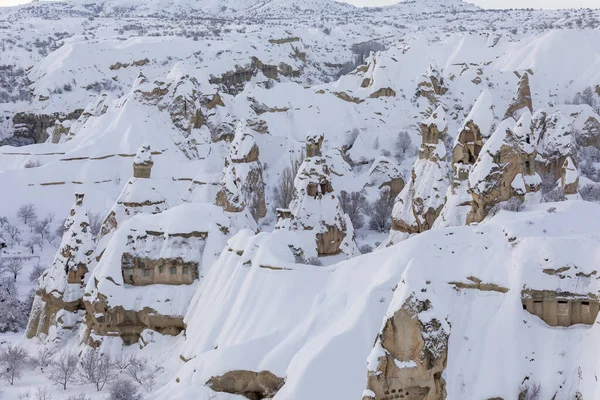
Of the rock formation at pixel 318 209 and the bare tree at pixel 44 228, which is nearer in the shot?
the rock formation at pixel 318 209

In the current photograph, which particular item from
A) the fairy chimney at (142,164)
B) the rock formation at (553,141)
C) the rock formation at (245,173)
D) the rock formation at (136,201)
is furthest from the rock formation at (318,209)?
the rock formation at (553,141)

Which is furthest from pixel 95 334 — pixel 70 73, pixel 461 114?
pixel 70 73

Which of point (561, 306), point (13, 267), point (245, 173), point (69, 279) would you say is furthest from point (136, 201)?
point (561, 306)

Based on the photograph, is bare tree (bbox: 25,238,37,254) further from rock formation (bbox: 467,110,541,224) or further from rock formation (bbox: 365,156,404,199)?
rock formation (bbox: 467,110,541,224)

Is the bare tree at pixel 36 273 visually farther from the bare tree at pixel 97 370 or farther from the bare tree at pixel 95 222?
the bare tree at pixel 97 370

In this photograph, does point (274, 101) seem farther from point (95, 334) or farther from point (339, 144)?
point (95, 334)

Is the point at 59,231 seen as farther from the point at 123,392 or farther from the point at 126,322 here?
the point at 123,392

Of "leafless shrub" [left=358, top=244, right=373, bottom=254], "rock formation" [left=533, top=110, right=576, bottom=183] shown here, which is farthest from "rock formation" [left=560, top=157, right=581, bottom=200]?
"leafless shrub" [left=358, top=244, right=373, bottom=254]
